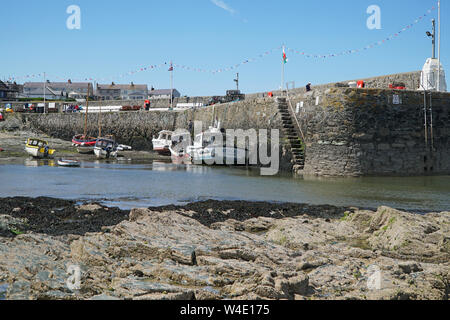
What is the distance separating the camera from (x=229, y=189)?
640 inches

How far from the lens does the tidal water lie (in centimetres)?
1337

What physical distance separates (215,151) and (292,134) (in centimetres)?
590

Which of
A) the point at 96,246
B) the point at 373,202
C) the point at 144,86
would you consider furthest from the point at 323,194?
the point at 144,86

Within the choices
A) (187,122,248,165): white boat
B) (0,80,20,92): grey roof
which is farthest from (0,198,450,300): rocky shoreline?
(0,80,20,92): grey roof

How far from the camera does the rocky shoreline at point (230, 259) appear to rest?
5.27m

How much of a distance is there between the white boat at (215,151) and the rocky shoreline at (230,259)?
16403 mm

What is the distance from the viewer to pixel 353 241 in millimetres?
8164

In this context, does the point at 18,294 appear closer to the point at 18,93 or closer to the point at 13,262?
the point at 13,262

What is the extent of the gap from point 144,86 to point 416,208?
96784 mm

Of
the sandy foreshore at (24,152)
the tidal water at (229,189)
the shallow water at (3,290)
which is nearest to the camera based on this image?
the shallow water at (3,290)
